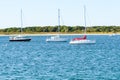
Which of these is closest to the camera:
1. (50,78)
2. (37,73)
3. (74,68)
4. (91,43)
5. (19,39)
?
(50,78)

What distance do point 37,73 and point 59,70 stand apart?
2957mm

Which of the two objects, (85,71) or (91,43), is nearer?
(85,71)

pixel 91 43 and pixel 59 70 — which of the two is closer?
pixel 59 70

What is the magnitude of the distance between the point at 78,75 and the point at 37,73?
4.41 metres

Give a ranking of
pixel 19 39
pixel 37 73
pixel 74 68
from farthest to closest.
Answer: pixel 19 39 < pixel 74 68 < pixel 37 73

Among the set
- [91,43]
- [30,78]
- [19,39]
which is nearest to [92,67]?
[30,78]

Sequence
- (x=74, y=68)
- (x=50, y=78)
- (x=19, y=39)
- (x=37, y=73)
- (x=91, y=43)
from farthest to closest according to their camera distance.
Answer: (x=19, y=39) → (x=91, y=43) → (x=74, y=68) → (x=37, y=73) → (x=50, y=78)

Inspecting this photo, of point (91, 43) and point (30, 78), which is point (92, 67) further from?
point (91, 43)

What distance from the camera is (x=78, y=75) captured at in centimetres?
3938

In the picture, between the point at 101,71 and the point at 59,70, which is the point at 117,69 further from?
the point at 59,70

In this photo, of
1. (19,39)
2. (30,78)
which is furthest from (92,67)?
(19,39)

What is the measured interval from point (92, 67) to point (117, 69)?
370 cm

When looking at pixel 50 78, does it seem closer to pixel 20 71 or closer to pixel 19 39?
pixel 20 71

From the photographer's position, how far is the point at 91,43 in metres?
112
